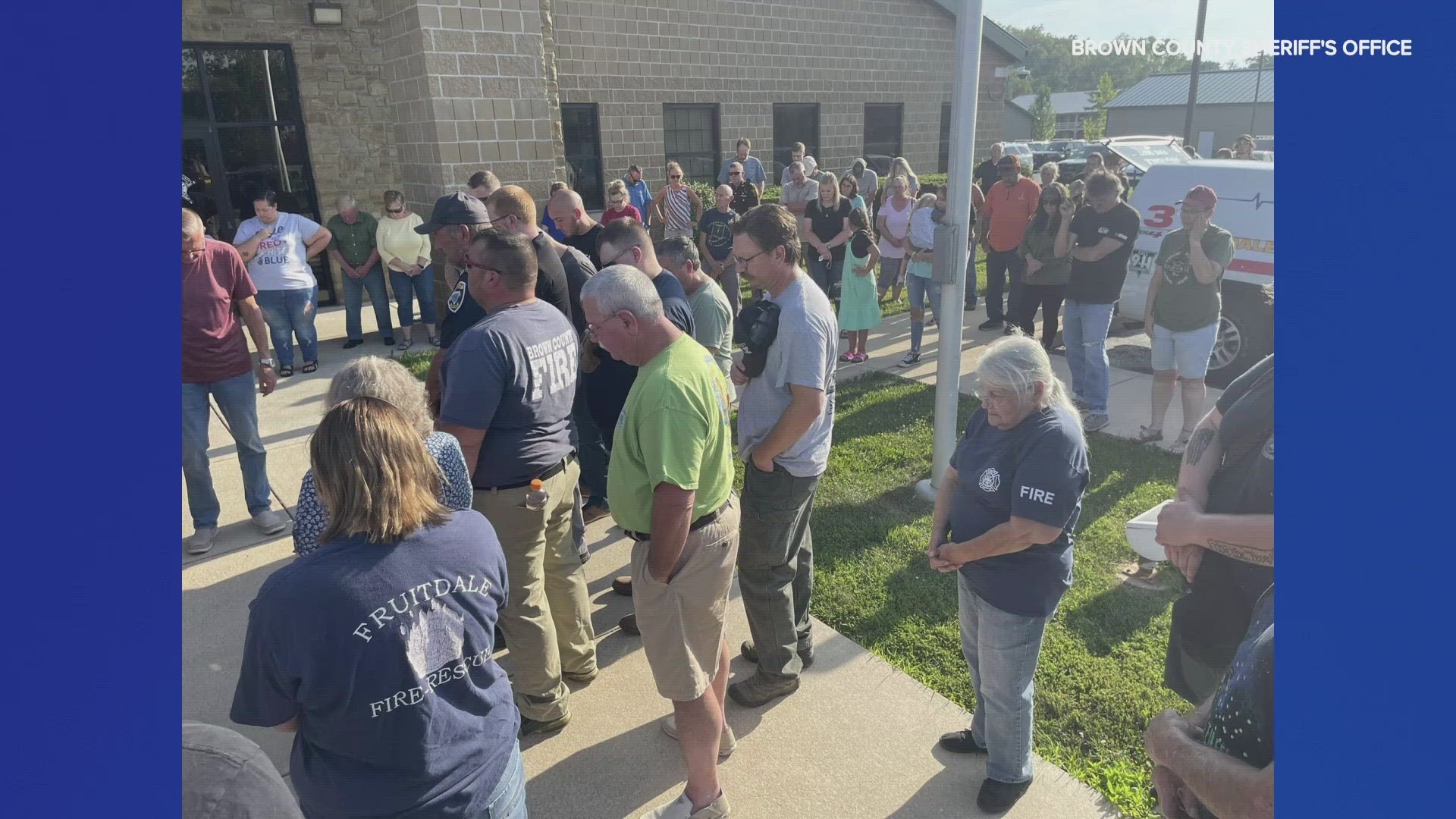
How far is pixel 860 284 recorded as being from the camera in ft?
25.6

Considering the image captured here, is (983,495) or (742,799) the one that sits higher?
(983,495)

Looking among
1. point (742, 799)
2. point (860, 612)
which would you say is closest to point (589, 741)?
point (742, 799)

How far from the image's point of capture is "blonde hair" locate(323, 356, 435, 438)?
2326mm

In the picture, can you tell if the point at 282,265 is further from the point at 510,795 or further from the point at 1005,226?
the point at 1005,226

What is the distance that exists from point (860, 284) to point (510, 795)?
6.41 m

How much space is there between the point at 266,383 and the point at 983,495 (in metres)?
4.29

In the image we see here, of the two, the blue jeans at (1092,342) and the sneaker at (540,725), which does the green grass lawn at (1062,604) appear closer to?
the blue jeans at (1092,342)

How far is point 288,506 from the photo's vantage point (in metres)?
5.30

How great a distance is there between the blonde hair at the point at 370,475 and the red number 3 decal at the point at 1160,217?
8000 millimetres

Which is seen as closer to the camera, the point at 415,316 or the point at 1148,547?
the point at 1148,547

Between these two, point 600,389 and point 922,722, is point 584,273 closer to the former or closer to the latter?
point 600,389

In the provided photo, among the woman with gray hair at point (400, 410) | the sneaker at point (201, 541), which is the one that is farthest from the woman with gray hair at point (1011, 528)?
the sneaker at point (201, 541)

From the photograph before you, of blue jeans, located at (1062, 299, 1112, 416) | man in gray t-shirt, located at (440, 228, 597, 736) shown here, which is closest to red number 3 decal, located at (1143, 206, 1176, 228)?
blue jeans, located at (1062, 299, 1112, 416)

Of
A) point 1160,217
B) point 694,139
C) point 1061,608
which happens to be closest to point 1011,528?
point 1061,608
